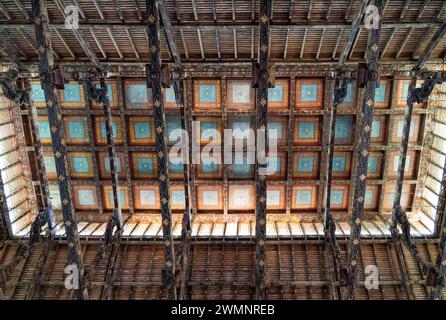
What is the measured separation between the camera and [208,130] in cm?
1543

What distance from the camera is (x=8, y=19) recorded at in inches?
500

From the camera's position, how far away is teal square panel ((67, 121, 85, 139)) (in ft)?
50.9

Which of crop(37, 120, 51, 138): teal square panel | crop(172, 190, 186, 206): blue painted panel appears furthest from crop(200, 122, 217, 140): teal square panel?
crop(37, 120, 51, 138): teal square panel

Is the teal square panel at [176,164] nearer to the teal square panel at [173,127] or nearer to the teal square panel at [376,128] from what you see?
the teal square panel at [173,127]

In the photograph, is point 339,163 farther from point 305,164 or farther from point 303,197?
point 303,197

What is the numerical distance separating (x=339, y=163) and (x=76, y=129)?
11.3 meters

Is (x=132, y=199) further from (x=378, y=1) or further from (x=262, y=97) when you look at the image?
(x=378, y=1)

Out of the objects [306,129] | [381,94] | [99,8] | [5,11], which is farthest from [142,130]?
[381,94]

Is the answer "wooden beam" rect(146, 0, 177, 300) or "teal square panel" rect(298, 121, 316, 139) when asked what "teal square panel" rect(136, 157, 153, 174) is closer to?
"wooden beam" rect(146, 0, 177, 300)

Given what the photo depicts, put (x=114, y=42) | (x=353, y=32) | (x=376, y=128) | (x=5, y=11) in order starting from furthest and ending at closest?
(x=376, y=128), (x=114, y=42), (x=5, y=11), (x=353, y=32)

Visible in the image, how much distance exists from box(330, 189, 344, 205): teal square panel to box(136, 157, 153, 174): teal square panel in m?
8.02

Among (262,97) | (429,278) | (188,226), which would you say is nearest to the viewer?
(262,97)

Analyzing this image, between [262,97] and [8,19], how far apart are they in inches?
372
